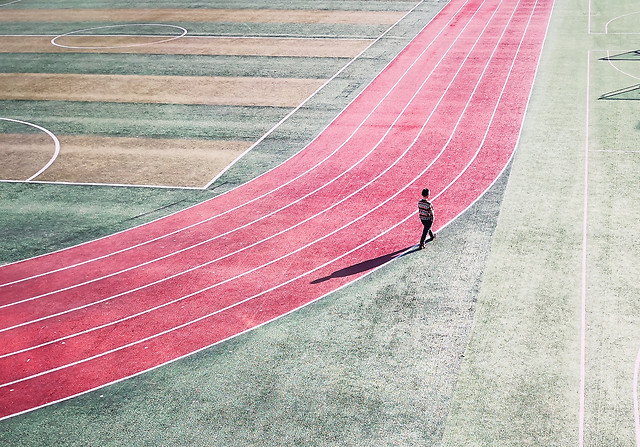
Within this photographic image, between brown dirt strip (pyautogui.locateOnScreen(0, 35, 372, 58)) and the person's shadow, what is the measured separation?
17.8 m

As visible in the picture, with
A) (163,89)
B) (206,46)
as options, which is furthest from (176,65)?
(163,89)

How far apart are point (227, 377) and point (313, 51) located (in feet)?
77.1

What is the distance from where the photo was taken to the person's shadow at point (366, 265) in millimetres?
17234

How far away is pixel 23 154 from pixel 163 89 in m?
7.20

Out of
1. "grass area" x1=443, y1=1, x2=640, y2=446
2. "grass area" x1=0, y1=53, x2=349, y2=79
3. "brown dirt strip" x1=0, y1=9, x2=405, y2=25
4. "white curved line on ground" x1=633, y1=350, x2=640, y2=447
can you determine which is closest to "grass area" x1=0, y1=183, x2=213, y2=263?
"grass area" x1=443, y1=1, x2=640, y2=446

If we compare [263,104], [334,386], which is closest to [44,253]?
[334,386]

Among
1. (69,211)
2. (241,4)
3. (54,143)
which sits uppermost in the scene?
(241,4)

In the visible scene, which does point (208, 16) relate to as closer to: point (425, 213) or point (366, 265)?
point (425, 213)

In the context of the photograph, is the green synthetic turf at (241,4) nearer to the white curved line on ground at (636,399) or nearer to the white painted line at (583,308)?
the white painted line at (583,308)

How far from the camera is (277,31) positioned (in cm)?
3831

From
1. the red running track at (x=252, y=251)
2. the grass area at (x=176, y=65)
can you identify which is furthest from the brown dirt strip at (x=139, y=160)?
the grass area at (x=176, y=65)

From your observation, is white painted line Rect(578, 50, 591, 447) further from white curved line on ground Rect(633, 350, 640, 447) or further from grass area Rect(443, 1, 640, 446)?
white curved line on ground Rect(633, 350, 640, 447)

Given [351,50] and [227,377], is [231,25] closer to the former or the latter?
[351,50]

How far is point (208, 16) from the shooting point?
137 ft
